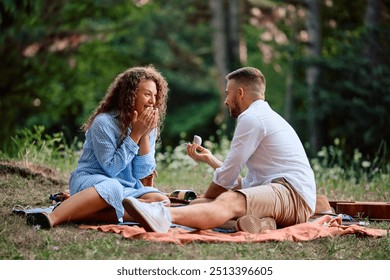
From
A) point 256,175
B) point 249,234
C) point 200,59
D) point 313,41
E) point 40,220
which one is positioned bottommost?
point 200,59

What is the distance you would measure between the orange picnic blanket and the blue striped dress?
0.28 metres

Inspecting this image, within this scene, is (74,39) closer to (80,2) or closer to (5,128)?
(80,2)

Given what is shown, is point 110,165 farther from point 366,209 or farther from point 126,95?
point 366,209

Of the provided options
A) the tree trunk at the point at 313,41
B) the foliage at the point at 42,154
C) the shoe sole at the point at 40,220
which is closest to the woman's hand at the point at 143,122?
the shoe sole at the point at 40,220

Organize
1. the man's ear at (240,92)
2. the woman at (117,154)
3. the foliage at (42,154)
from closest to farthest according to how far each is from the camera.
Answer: the woman at (117,154), the man's ear at (240,92), the foliage at (42,154)

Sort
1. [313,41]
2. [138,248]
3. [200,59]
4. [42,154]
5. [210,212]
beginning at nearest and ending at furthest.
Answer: [138,248] → [210,212] → [42,154] → [313,41] → [200,59]

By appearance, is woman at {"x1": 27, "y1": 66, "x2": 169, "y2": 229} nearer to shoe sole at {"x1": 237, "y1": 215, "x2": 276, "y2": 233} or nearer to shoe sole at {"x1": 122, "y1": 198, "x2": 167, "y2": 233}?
shoe sole at {"x1": 122, "y1": 198, "x2": 167, "y2": 233}

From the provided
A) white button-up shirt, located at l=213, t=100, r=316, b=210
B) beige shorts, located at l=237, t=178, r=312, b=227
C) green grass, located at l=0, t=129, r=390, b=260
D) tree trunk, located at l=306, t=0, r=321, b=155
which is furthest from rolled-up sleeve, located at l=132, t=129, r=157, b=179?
tree trunk, located at l=306, t=0, r=321, b=155

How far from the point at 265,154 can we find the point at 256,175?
200 millimetres

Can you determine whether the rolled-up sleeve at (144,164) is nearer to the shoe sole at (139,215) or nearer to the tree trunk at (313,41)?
the shoe sole at (139,215)

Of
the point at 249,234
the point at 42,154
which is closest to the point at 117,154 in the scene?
the point at 249,234

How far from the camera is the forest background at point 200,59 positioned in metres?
11.4

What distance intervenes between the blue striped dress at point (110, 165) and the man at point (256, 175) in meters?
0.44

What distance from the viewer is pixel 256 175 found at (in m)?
5.00
